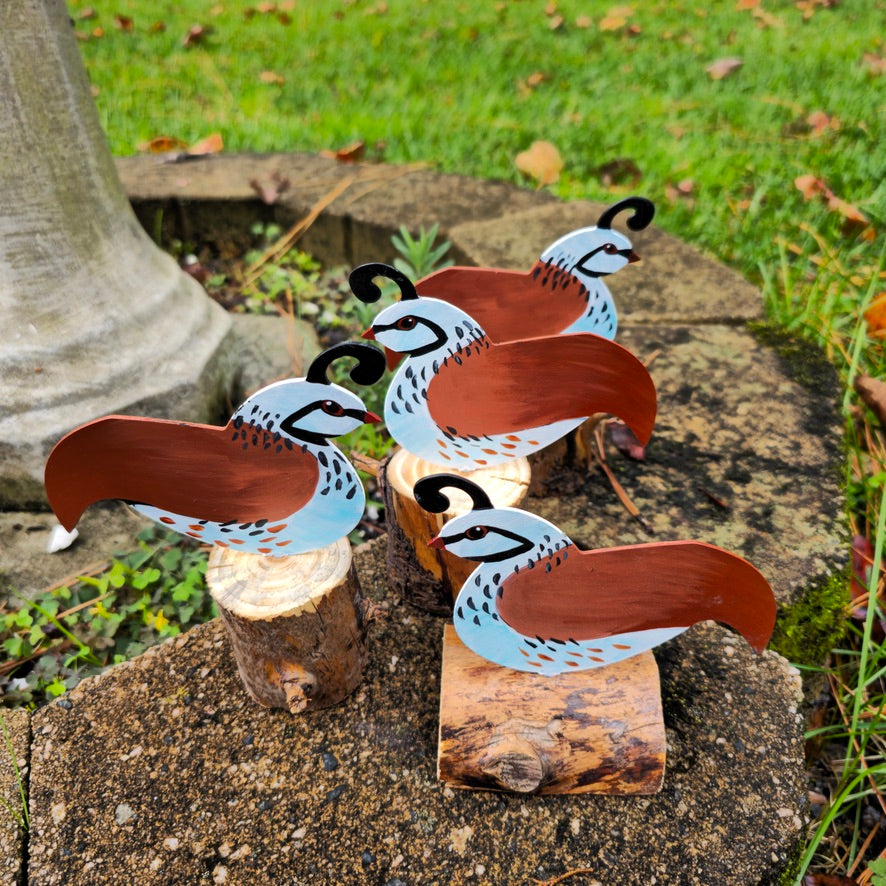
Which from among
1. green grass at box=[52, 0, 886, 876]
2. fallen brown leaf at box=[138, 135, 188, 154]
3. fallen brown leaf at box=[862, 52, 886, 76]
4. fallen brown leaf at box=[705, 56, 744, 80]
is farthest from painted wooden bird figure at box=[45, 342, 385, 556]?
fallen brown leaf at box=[862, 52, 886, 76]

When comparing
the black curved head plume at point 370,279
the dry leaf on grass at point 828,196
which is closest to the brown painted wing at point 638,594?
the black curved head plume at point 370,279

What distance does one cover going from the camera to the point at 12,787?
1268mm

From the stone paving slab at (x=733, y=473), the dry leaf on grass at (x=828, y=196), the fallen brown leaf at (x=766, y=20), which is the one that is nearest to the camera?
the stone paving slab at (x=733, y=473)

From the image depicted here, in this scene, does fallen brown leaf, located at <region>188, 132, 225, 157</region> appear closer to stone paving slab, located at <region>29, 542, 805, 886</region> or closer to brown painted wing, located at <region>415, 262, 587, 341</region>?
brown painted wing, located at <region>415, 262, 587, 341</region>

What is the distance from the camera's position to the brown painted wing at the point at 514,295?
5.26 ft

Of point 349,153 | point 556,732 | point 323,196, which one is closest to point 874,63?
point 349,153

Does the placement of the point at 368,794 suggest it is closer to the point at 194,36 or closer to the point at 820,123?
the point at 820,123

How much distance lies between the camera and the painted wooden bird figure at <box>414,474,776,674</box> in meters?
1.13

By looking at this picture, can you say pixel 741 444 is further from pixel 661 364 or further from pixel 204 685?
pixel 204 685

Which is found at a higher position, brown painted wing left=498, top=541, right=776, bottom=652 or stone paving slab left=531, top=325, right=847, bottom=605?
brown painted wing left=498, top=541, right=776, bottom=652

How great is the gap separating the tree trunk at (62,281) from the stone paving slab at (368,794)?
1.97 ft

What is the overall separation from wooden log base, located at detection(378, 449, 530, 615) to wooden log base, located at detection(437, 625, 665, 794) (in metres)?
0.23

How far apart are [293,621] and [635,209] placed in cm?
101

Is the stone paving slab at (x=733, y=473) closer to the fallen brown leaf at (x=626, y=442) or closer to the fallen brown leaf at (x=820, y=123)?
the fallen brown leaf at (x=626, y=442)
